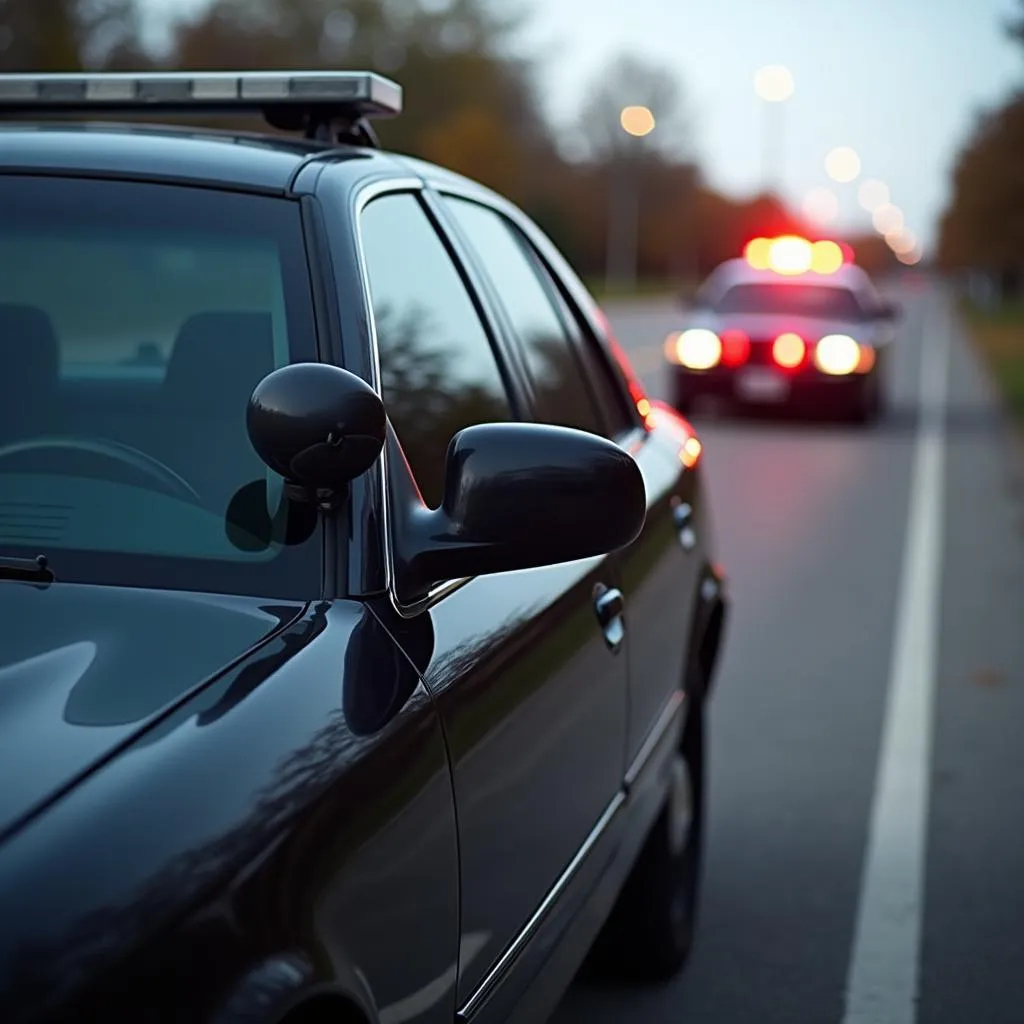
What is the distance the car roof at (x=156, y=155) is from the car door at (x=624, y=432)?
22.3 inches

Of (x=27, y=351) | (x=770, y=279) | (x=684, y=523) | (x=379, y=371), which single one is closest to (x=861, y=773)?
(x=684, y=523)

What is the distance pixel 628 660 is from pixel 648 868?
80 centimetres

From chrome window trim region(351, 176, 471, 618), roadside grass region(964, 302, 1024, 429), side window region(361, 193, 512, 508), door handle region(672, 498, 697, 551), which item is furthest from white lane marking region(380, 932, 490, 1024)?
roadside grass region(964, 302, 1024, 429)

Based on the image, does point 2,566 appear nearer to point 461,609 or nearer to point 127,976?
point 461,609

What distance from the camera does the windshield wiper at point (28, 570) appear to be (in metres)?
2.25

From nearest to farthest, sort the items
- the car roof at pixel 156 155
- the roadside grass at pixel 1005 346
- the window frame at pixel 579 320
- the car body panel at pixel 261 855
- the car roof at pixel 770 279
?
the car body panel at pixel 261 855, the car roof at pixel 156 155, the window frame at pixel 579 320, the car roof at pixel 770 279, the roadside grass at pixel 1005 346

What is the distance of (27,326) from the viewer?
8.77 ft

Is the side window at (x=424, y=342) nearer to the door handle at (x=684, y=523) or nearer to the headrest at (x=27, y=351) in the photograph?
the headrest at (x=27, y=351)

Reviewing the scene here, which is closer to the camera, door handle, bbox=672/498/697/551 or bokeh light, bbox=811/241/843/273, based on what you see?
door handle, bbox=672/498/697/551

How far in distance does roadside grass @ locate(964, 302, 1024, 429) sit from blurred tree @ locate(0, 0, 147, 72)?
16.5 m

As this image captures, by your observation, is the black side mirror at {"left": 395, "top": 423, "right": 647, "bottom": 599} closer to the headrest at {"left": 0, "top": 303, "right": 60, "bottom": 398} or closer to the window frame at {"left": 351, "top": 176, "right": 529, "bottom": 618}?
the window frame at {"left": 351, "top": 176, "right": 529, "bottom": 618}

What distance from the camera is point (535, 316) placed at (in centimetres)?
374

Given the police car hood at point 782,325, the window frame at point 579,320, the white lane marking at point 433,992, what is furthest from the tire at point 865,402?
the white lane marking at point 433,992

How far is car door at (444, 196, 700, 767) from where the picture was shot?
11.5ft
